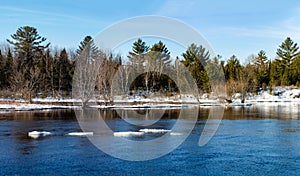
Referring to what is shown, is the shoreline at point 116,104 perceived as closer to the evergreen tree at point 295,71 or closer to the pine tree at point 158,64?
the pine tree at point 158,64

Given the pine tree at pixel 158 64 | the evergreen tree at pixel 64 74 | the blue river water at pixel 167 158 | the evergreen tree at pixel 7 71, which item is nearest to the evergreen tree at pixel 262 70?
the pine tree at pixel 158 64

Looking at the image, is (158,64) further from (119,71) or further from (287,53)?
(287,53)

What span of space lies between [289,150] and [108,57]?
42660mm

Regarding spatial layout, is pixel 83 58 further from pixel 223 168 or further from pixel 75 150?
pixel 223 168

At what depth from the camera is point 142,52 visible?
6175cm

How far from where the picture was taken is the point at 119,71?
53.2 metres

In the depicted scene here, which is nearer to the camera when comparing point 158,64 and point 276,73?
point 158,64

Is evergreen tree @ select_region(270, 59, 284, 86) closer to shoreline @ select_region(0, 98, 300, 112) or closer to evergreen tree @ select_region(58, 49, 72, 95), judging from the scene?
shoreline @ select_region(0, 98, 300, 112)

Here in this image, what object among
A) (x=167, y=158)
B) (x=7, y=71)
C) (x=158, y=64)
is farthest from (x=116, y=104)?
(x=167, y=158)

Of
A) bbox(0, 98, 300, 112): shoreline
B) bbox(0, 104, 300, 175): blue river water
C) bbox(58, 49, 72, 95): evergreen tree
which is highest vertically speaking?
bbox(58, 49, 72, 95): evergreen tree

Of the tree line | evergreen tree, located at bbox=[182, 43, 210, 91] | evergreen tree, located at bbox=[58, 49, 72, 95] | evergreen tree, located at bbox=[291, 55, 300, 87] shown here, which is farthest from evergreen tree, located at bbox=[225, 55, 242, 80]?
evergreen tree, located at bbox=[58, 49, 72, 95]

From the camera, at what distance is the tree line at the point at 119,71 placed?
165 feet

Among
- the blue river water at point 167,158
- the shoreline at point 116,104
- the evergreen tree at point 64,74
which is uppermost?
the evergreen tree at point 64,74

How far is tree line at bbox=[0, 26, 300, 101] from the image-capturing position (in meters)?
50.2
